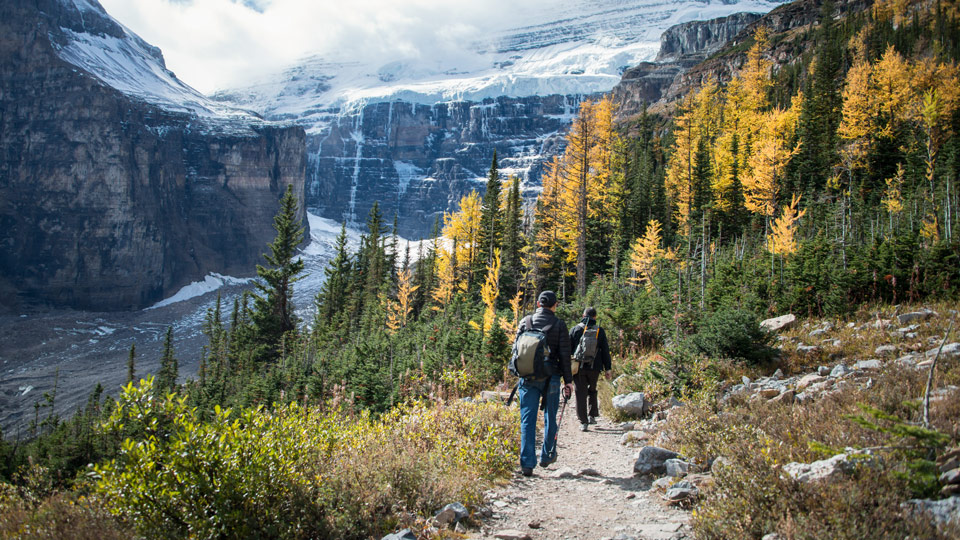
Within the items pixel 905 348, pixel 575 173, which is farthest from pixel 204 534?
pixel 575 173

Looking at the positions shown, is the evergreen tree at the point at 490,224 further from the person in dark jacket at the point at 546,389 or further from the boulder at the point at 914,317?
the person in dark jacket at the point at 546,389

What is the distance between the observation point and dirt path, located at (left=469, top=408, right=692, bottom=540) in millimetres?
3719

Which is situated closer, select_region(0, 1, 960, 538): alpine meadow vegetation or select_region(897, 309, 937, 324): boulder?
select_region(0, 1, 960, 538): alpine meadow vegetation

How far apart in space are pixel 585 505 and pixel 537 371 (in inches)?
50.8

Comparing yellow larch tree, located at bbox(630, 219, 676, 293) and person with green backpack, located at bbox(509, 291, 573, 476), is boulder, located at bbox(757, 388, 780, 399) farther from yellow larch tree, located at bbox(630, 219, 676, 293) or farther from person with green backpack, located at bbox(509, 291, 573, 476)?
yellow larch tree, located at bbox(630, 219, 676, 293)

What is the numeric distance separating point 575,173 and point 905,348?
59.8 feet

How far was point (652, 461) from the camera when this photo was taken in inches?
195

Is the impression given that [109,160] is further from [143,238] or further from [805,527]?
[805,527]

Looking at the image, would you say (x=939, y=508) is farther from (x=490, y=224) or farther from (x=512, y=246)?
(x=490, y=224)

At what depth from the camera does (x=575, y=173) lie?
24297 mm

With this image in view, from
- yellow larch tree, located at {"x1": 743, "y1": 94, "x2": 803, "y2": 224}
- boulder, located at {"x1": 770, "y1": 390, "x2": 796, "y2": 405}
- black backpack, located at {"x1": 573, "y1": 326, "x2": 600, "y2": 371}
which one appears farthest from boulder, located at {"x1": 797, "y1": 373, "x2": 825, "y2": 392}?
yellow larch tree, located at {"x1": 743, "y1": 94, "x2": 803, "y2": 224}

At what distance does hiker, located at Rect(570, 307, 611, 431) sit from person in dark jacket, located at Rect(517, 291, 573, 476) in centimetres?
227

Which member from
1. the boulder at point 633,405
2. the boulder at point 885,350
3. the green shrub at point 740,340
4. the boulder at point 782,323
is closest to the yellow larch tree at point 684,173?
the boulder at point 782,323

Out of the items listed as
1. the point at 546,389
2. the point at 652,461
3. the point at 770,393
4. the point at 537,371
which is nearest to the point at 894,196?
the point at 770,393
